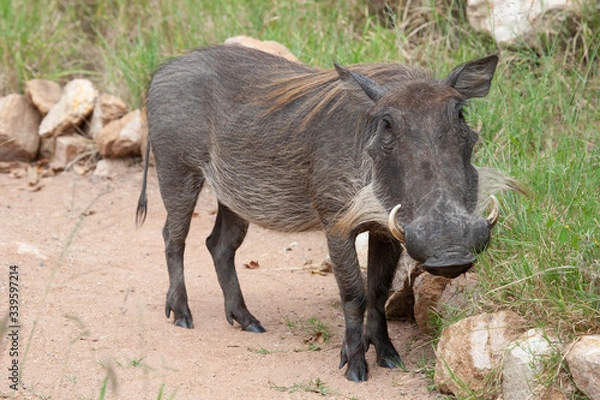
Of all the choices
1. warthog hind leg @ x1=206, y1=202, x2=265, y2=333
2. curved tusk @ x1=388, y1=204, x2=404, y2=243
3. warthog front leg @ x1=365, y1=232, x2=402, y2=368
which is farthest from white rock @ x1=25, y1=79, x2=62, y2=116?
curved tusk @ x1=388, y1=204, x2=404, y2=243

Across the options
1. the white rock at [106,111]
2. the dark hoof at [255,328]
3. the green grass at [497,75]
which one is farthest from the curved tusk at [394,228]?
the white rock at [106,111]

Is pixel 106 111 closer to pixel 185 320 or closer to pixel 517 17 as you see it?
pixel 185 320

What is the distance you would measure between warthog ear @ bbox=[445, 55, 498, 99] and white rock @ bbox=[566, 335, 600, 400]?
113cm

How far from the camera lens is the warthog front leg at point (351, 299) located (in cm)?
389

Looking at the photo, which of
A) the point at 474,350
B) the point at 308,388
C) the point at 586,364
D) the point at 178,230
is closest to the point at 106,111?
the point at 178,230

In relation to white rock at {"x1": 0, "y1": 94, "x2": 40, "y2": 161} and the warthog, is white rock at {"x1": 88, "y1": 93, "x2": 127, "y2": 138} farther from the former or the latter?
the warthog

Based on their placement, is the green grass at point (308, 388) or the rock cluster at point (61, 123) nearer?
the green grass at point (308, 388)

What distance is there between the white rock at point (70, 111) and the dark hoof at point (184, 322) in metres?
3.14

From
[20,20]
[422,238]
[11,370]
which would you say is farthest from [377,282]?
[20,20]

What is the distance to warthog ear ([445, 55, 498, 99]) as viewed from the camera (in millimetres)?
3658

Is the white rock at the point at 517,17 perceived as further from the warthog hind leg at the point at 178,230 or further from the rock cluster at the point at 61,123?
the rock cluster at the point at 61,123

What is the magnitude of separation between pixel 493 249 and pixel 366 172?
0.63 meters

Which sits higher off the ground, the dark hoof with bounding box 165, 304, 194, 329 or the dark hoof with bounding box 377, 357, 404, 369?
the dark hoof with bounding box 377, 357, 404, 369

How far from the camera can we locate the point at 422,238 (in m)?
3.22
